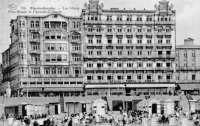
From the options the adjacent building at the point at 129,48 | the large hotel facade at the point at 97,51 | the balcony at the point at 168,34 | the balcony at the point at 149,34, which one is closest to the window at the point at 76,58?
the large hotel facade at the point at 97,51

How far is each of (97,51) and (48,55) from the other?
6.85 meters

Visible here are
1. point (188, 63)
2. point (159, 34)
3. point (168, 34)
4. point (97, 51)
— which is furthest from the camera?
point (188, 63)

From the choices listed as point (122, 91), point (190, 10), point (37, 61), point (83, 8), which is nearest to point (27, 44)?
point (37, 61)

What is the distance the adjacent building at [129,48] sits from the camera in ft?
212

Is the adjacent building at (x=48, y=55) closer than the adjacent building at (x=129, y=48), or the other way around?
the adjacent building at (x=48, y=55)

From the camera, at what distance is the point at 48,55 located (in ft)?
210

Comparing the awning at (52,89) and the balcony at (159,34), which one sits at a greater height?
the balcony at (159,34)

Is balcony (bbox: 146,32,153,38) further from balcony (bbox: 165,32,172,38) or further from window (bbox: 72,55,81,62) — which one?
window (bbox: 72,55,81,62)

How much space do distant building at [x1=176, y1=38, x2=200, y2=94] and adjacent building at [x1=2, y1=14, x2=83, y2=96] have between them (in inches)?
614

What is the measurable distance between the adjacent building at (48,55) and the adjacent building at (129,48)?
170 centimetres

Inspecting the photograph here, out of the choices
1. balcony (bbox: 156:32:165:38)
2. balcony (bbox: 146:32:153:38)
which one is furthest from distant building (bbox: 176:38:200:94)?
balcony (bbox: 146:32:153:38)

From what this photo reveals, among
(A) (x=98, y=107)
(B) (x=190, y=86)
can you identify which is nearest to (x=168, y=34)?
(B) (x=190, y=86)

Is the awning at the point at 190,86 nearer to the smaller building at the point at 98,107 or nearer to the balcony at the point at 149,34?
the balcony at the point at 149,34

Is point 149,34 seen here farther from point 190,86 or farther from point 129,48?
point 190,86
